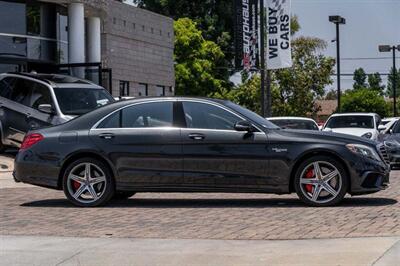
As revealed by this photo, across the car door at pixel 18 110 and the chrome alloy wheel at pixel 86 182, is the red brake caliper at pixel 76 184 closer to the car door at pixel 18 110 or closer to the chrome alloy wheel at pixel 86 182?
the chrome alloy wheel at pixel 86 182

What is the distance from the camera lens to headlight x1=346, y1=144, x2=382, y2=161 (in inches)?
381

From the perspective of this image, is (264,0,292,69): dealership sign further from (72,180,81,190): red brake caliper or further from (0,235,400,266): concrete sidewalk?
(0,235,400,266): concrete sidewalk

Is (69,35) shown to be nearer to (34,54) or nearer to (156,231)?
(34,54)

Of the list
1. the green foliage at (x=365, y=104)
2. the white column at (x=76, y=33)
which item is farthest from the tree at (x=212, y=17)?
the white column at (x=76, y=33)

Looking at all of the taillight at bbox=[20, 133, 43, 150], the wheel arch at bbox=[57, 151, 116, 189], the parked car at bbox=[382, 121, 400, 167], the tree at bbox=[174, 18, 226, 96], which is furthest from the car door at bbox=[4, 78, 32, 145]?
the tree at bbox=[174, 18, 226, 96]

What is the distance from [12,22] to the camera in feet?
81.9

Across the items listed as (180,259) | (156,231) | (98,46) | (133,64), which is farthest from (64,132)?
(133,64)

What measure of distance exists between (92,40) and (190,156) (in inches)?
814

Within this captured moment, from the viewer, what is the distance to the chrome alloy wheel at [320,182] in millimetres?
9672

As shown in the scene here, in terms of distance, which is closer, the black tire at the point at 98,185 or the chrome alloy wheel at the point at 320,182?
the chrome alloy wheel at the point at 320,182

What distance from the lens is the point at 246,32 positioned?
1060 inches

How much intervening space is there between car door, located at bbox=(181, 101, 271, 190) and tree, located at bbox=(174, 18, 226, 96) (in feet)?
126

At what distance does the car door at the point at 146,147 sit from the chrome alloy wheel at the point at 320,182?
1800mm

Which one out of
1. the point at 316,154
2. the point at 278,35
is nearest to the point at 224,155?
the point at 316,154
